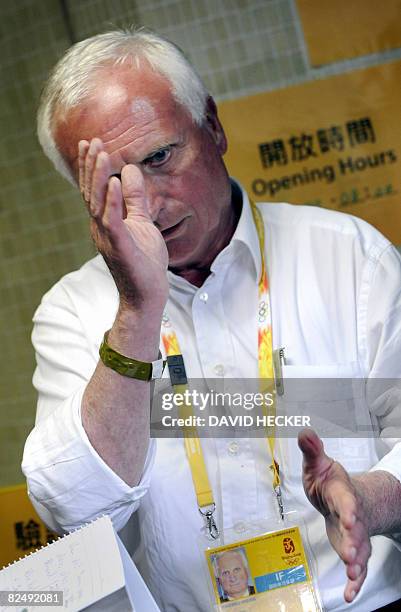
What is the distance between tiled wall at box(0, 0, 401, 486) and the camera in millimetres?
2377

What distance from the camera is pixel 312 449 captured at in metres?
1.31

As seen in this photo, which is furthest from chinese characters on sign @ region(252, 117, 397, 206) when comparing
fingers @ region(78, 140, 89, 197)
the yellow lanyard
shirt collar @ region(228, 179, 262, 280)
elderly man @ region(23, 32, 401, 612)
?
fingers @ region(78, 140, 89, 197)

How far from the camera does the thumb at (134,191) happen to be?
1.59 metres

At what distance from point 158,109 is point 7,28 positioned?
0.98 meters

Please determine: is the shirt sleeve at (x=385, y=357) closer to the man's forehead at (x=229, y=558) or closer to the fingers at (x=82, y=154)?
the man's forehead at (x=229, y=558)

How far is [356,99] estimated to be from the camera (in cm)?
233

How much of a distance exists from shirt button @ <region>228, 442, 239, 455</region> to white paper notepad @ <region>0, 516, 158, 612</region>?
1.58 ft

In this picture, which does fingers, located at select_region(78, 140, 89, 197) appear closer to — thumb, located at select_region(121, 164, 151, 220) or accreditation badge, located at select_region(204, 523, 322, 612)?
thumb, located at select_region(121, 164, 151, 220)

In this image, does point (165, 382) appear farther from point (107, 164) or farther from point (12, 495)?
point (12, 495)

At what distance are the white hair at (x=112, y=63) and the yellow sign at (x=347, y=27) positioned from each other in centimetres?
49

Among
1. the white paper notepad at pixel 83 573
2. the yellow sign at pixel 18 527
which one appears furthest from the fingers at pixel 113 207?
the yellow sign at pixel 18 527

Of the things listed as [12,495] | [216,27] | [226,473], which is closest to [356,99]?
[216,27]

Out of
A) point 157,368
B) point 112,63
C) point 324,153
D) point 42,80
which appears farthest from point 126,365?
point 42,80

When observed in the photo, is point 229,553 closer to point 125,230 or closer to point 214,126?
point 125,230
